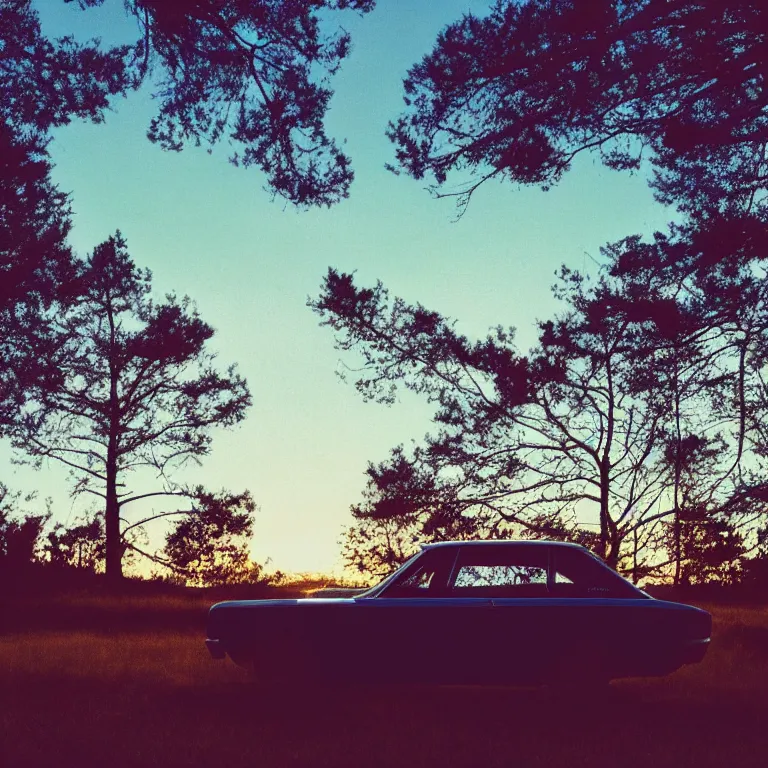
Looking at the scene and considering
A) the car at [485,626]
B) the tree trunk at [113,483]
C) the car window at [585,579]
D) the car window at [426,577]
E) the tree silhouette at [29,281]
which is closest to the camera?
the car at [485,626]

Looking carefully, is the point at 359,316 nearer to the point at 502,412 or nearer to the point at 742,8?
the point at 502,412

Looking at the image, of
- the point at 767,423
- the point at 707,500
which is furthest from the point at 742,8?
the point at 707,500

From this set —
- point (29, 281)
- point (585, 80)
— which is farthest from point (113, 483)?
point (585, 80)

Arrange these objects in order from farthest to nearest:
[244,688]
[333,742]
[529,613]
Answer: [244,688] < [529,613] < [333,742]

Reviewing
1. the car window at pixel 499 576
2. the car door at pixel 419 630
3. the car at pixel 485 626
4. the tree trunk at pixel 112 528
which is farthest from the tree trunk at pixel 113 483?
the car window at pixel 499 576

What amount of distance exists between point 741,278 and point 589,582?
815cm

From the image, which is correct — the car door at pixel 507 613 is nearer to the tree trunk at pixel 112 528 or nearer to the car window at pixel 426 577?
the car window at pixel 426 577

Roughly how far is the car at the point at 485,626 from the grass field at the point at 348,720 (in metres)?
0.36

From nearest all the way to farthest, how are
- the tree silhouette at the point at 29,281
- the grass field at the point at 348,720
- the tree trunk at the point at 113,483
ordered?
the grass field at the point at 348,720, the tree silhouette at the point at 29,281, the tree trunk at the point at 113,483

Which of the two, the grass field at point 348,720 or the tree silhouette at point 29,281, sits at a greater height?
the tree silhouette at point 29,281

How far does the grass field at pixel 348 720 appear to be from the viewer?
700 centimetres

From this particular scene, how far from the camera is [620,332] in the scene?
1775 centimetres

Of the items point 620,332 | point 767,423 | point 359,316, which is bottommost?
point 767,423

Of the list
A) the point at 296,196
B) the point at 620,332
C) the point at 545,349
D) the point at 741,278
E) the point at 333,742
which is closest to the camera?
the point at 333,742
